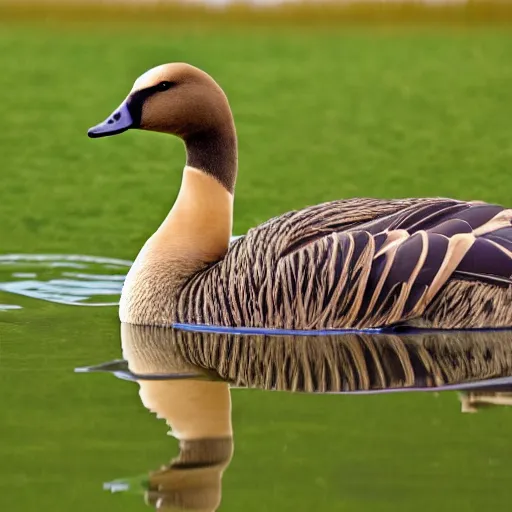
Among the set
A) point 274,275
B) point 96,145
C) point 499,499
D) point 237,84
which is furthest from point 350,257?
point 237,84

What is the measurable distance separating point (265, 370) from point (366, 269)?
3.63ft

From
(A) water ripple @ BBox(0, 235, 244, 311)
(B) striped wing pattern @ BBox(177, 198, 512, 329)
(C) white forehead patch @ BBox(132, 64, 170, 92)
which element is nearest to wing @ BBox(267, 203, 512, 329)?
(B) striped wing pattern @ BBox(177, 198, 512, 329)

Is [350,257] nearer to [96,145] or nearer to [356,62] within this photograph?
[96,145]

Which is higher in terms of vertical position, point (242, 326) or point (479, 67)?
point (242, 326)

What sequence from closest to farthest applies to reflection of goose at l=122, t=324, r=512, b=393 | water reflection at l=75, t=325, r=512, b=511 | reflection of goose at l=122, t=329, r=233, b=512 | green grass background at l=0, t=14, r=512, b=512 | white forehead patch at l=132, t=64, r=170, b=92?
reflection of goose at l=122, t=329, r=233, b=512 → green grass background at l=0, t=14, r=512, b=512 → water reflection at l=75, t=325, r=512, b=511 → reflection of goose at l=122, t=324, r=512, b=393 → white forehead patch at l=132, t=64, r=170, b=92

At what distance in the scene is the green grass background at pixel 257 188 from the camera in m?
6.14

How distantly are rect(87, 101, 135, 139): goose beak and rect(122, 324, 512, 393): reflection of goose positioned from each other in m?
1.23

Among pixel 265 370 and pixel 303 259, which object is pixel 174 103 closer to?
pixel 303 259

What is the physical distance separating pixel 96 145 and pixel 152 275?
9251 mm

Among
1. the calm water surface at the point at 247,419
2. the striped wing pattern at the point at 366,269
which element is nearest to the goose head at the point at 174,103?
the striped wing pattern at the point at 366,269

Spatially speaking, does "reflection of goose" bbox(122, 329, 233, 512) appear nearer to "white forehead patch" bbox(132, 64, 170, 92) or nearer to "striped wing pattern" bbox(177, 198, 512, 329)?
"striped wing pattern" bbox(177, 198, 512, 329)

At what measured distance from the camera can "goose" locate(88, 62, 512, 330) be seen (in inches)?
350

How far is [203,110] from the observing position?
9586 millimetres

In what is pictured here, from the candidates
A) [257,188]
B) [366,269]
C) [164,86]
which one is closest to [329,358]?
[366,269]
